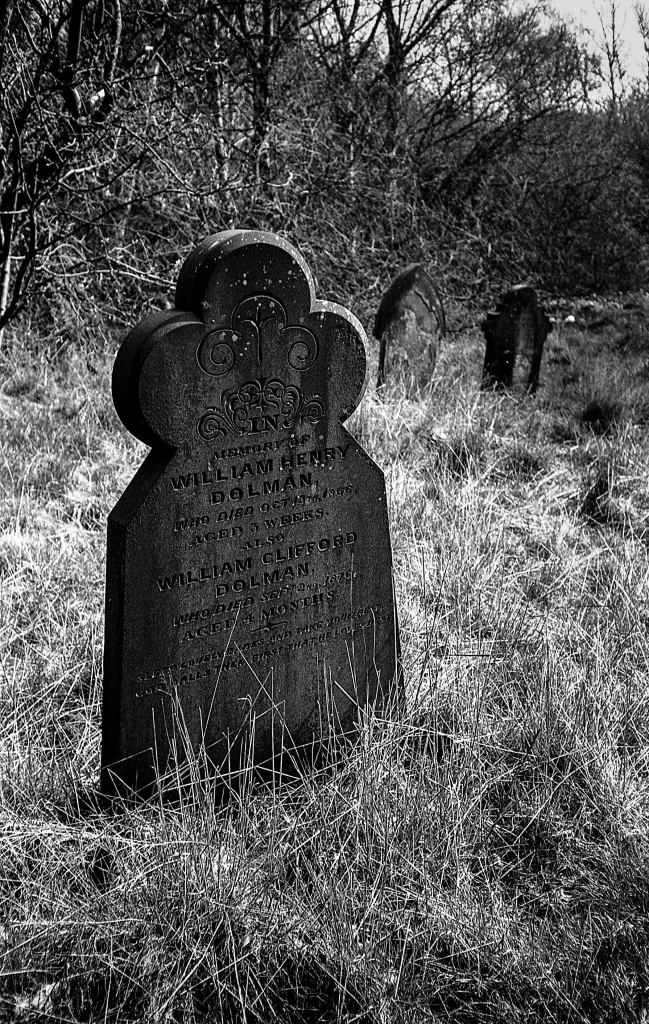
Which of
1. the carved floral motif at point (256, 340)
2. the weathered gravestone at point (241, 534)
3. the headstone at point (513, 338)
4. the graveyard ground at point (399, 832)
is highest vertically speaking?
the headstone at point (513, 338)

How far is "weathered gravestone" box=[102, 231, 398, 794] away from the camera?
7.50 feet

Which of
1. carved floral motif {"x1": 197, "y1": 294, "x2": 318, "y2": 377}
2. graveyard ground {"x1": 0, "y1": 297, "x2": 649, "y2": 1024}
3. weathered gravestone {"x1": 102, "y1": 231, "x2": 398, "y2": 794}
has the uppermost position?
carved floral motif {"x1": 197, "y1": 294, "x2": 318, "y2": 377}

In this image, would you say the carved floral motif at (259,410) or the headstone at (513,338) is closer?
the carved floral motif at (259,410)

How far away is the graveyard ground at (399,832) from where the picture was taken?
1.92 meters

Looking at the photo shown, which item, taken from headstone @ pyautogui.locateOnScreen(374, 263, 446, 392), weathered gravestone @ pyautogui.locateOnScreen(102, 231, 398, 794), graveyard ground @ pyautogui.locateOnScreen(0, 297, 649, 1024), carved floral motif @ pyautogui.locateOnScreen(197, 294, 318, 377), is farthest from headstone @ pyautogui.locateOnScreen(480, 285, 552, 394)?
carved floral motif @ pyautogui.locateOnScreen(197, 294, 318, 377)

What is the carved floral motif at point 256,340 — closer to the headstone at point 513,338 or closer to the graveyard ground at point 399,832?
the graveyard ground at point 399,832

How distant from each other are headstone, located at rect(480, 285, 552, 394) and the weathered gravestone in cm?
449

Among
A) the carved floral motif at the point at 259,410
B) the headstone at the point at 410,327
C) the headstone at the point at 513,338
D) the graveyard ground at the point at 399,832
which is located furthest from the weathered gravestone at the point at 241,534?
the headstone at the point at 513,338

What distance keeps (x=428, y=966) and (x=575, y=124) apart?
11979 mm

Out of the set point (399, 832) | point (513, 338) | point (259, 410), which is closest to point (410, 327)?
point (513, 338)

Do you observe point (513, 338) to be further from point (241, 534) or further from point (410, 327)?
point (241, 534)

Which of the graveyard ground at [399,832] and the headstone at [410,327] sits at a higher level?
the headstone at [410,327]

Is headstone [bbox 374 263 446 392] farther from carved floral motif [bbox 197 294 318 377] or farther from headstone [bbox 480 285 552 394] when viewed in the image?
carved floral motif [bbox 197 294 318 377]

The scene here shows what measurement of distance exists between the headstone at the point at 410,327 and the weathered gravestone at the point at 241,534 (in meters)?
3.94
